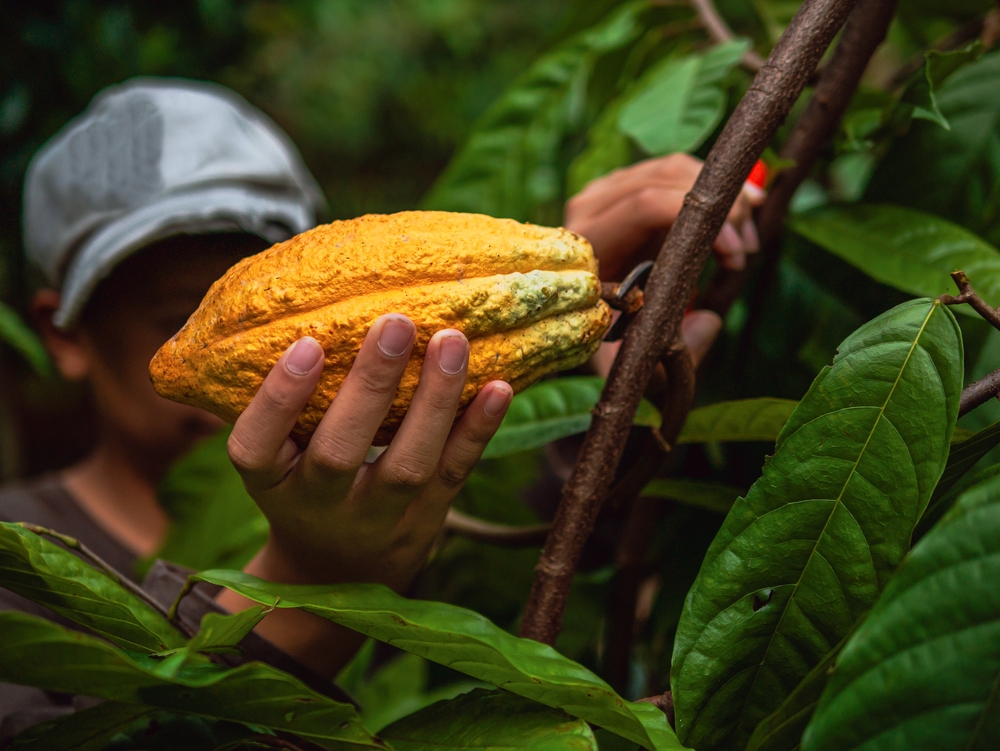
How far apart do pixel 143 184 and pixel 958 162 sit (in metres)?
1.28

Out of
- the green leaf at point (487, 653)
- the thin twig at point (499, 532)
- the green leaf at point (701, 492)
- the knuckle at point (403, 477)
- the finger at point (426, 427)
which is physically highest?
the finger at point (426, 427)

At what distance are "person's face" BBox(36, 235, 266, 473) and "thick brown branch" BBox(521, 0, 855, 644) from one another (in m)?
0.54

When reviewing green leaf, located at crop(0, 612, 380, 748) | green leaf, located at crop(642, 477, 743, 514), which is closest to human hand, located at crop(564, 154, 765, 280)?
green leaf, located at crop(642, 477, 743, 514)

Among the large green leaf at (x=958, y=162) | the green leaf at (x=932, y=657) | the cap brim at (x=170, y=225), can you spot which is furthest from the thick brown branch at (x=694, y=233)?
the cap brim at (x=170, y=225)

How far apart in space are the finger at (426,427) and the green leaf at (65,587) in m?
0.20

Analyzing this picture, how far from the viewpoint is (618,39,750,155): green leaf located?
0.91m

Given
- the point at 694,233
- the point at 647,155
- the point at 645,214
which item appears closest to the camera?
the point at 694,233

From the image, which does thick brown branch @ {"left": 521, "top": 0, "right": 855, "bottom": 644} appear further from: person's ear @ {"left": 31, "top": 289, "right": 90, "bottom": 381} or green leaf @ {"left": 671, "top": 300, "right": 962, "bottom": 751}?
person's ear @ {"left": 31, "top": 289, "right": 90, "bottom": 381}

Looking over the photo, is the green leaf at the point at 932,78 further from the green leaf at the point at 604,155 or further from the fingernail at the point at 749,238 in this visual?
the green leaf at the point at 604,155

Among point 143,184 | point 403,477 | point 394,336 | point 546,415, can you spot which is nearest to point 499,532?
point 546,415

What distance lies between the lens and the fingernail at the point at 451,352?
0.55 metres

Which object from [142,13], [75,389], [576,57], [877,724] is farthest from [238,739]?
[75,389]

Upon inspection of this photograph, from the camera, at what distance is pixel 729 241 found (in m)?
0.84

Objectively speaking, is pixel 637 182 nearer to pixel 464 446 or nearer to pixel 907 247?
pixel 907 247
